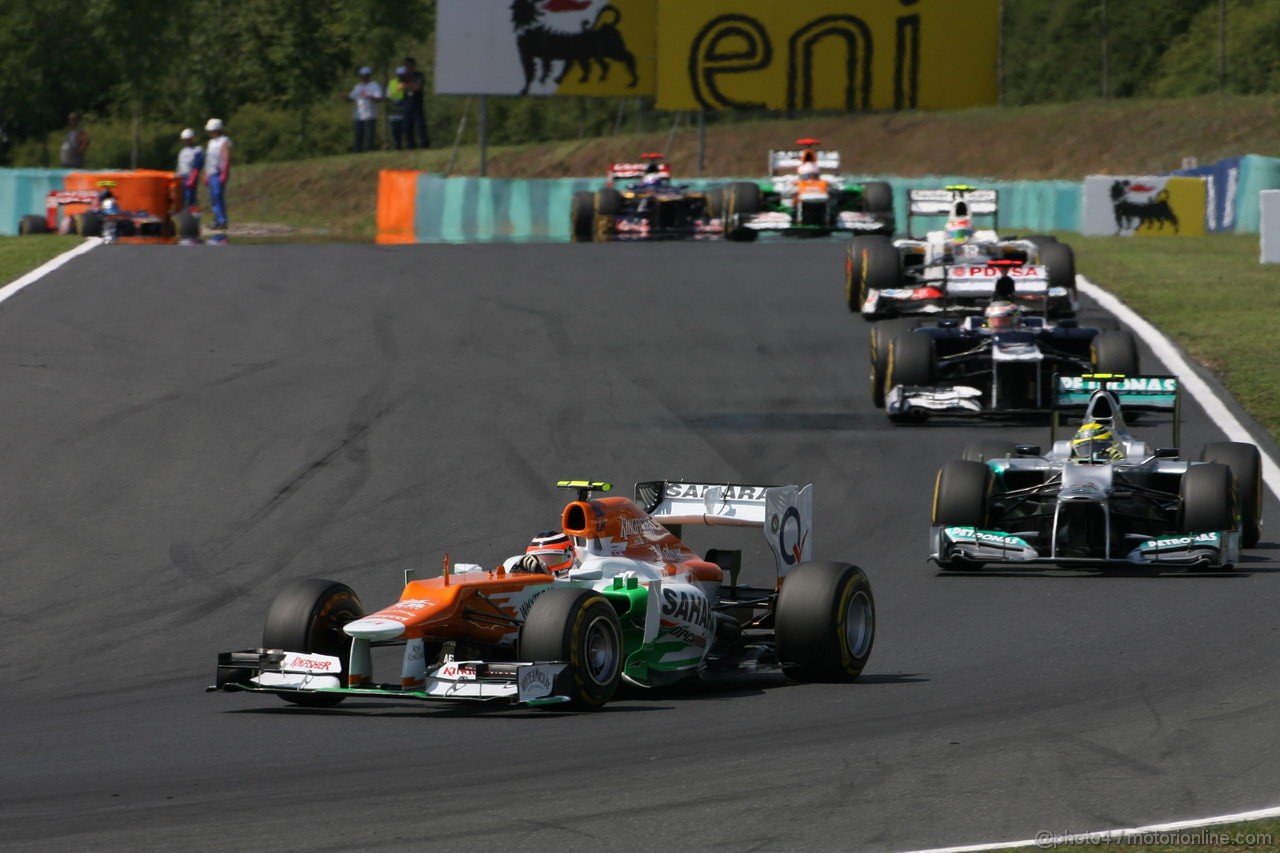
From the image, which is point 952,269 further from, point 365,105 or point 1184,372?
point 365,105

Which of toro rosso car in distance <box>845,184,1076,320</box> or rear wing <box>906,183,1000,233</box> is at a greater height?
rear wing <box>906,183,1000,233</box>

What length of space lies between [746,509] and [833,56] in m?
36.8

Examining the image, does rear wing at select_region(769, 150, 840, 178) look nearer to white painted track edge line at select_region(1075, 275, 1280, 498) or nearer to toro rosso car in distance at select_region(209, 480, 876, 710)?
white painted track edge line at select_region(1075, 275, 1280, 498)

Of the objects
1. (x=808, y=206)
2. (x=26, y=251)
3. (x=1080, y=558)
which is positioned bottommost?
(x=1080, y=558)

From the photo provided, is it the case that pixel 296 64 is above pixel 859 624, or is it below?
above

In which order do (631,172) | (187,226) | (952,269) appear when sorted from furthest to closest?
1. (631,172)
2. (187,226)
3. (952,269)

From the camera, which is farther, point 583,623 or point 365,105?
point 365,105

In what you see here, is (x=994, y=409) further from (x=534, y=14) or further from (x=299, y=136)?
(x=299, y=136)

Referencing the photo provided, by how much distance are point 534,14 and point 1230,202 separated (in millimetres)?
16565

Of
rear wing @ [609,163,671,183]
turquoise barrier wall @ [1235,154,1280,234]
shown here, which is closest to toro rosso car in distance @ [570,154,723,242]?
rear wing @ [609,163,671,183]

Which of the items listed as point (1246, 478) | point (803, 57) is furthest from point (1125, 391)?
point (803, 57)

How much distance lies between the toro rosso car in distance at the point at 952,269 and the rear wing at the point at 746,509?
11.7 meters

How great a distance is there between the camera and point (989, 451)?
14883 mm

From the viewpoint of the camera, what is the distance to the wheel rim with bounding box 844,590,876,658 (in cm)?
1012
